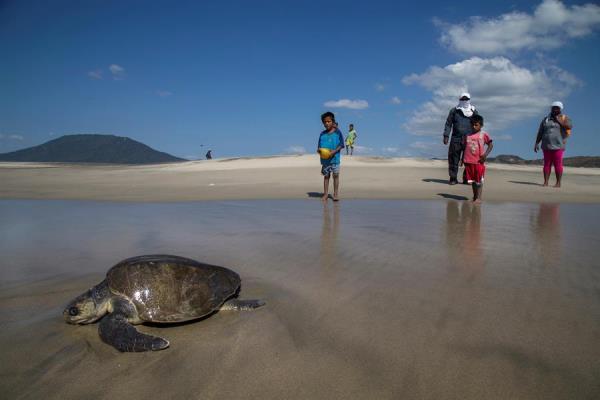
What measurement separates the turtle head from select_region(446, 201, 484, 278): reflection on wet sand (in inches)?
122

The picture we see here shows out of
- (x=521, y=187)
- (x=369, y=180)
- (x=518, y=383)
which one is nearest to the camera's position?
(x=518, y=383)

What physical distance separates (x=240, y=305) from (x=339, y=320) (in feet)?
2.59

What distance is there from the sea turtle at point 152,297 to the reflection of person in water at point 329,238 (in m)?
1.26

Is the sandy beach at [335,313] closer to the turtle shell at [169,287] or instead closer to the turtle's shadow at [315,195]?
the turtle shell at [169,287]

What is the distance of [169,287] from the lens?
9.05 feet

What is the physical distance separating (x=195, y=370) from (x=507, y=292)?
245 centimetres

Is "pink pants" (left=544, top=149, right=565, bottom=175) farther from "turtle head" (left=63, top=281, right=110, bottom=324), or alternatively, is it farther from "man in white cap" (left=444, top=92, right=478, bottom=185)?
"turtle head" (left=63, top=281, right=110, bottom=324)

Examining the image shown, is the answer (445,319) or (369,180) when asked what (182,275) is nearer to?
(445,319)

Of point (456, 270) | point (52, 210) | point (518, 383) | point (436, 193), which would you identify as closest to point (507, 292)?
point (456, 270)

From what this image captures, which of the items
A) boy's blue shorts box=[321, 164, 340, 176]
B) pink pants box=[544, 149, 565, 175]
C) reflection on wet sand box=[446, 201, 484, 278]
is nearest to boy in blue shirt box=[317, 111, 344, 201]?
boy's blue shorts box=[321, 164, 340, 176]

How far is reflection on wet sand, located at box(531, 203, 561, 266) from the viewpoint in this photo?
3.96 meters

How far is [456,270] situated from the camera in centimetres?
354

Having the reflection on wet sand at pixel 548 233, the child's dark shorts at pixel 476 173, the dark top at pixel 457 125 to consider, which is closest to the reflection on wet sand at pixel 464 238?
the reflection on wet sand at pixel 548 233

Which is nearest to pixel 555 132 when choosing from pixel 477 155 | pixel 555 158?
pixel 555 158
